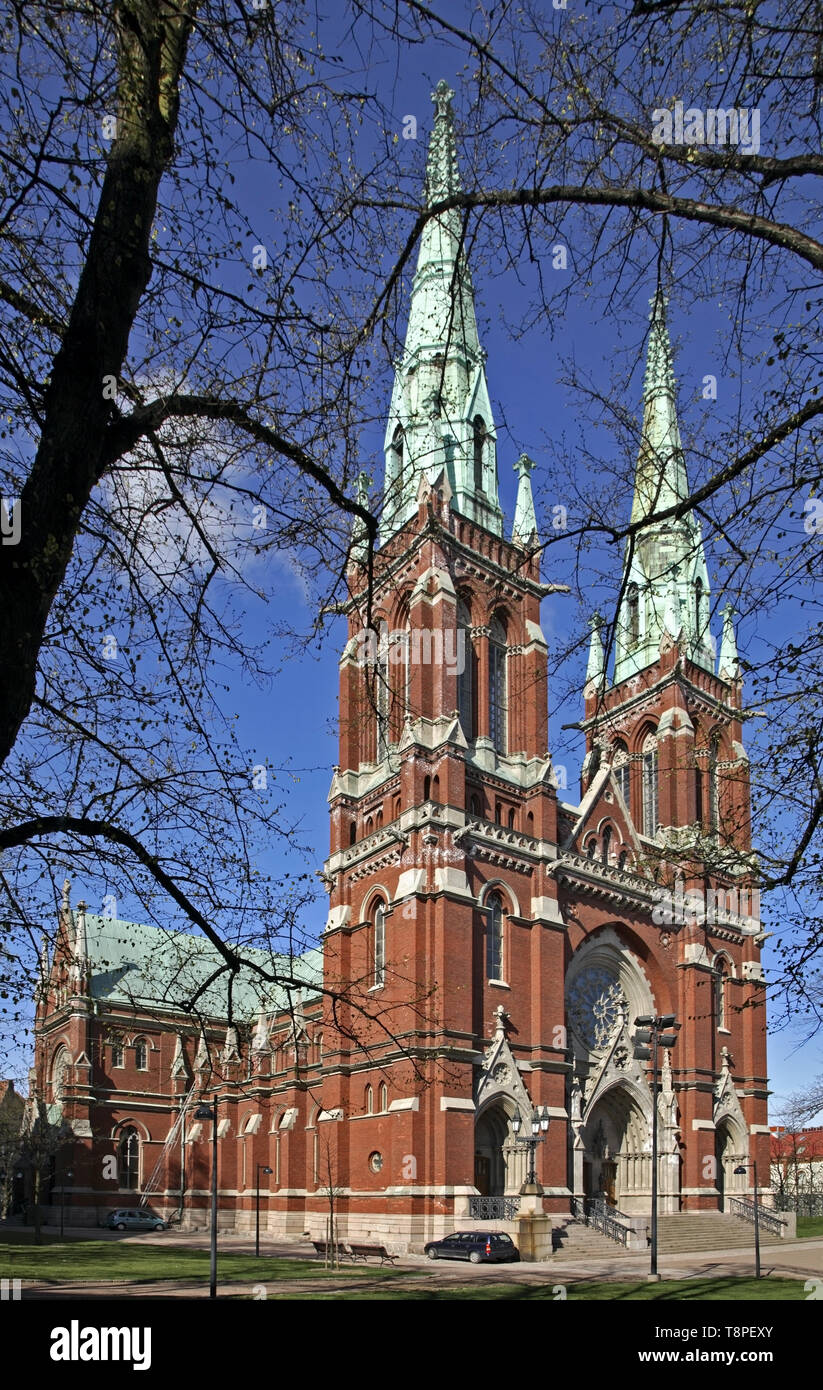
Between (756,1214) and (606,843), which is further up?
(606,843)

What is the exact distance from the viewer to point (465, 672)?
3894cm

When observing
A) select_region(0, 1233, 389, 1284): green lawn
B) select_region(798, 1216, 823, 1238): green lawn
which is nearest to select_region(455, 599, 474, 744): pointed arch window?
select_region(0, 1233, 389, 1284): green lawn

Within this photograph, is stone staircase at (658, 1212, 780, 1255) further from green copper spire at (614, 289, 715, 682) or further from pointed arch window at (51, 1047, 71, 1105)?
pointed arch window at (51, 1047, 71, 1105)

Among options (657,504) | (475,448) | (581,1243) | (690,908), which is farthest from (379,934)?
(657,504)

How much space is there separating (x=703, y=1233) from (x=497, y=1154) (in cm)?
948

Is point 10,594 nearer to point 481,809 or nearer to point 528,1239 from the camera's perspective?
point 528,1239

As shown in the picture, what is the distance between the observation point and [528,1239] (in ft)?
94.8

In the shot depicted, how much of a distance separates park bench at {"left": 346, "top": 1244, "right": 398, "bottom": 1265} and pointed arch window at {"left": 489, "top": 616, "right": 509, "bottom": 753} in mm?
16835

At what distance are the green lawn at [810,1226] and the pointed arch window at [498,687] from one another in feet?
79.5

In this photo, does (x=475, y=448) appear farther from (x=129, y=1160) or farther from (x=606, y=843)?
(x=129, y=1160)

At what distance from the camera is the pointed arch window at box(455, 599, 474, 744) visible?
1491 inches

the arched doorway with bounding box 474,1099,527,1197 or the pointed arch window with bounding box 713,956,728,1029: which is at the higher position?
the pointed arch window with bounding box 713,956,728,1029

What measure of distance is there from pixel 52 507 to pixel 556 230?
13.3ft
